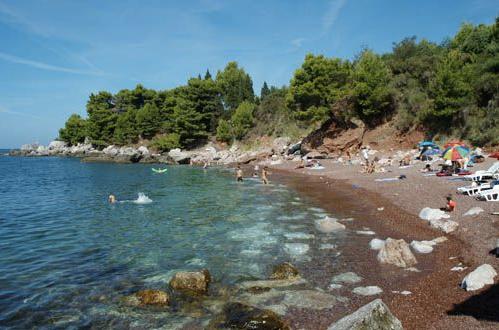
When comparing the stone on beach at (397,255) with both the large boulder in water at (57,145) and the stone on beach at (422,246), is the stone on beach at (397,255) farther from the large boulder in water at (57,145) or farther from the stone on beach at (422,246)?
the large boulder in water at (57,145)

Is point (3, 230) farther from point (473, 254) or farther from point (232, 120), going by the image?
point (232, 120)

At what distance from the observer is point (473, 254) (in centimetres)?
1221

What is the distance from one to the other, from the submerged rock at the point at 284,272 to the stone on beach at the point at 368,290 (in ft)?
6.72

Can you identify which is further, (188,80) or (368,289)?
(188,80)

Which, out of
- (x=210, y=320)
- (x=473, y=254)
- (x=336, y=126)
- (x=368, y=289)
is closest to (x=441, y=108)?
(x=336, y=126)

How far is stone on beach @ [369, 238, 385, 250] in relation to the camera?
47.4ft

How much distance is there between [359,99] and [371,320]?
50.2 meters

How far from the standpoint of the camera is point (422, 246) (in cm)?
1360

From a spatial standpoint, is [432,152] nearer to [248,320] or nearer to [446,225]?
[446,225]

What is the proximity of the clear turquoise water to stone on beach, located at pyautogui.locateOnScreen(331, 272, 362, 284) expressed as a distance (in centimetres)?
203

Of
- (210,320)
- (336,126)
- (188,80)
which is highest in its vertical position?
(188,80)

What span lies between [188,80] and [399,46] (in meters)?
46.0

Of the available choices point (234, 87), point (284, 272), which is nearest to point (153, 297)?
point (284, 272)

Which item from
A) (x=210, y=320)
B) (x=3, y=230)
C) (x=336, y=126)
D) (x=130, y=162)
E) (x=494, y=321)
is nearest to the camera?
(x=494, y=321)
